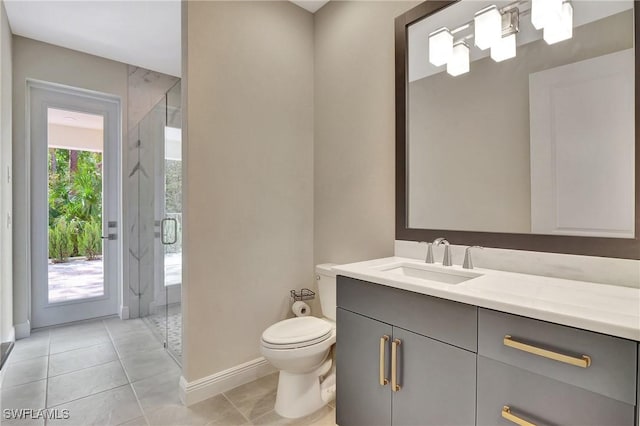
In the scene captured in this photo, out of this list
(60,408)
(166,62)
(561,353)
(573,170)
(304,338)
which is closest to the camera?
(561,353)

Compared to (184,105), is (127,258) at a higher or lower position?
lower

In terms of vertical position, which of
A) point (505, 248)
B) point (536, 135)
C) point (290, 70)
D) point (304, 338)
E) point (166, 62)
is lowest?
point (304, 338)

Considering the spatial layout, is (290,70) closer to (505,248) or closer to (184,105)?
(184,105)

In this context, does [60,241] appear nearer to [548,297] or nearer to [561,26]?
[548,297]

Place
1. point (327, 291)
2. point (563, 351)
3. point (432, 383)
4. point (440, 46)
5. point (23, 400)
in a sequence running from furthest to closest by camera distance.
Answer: point (327, 291) → point (23, 400) → point (440, 46) → point (432, 383) → point (563, 351)

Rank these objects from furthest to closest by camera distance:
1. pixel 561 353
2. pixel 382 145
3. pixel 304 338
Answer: pixel 382 145 < pixel 304 338 < pixel 561 353

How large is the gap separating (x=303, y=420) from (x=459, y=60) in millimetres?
2145

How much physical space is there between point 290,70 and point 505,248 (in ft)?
6.22

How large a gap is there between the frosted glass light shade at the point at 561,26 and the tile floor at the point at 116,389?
2.18 metres

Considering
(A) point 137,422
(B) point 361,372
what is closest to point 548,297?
(B) point 361,372

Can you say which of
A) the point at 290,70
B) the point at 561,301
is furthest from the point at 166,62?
the point at 561,301

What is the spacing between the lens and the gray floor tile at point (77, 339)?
2676mm

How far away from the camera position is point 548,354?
0.92 metres

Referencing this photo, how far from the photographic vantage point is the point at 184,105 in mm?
1926
